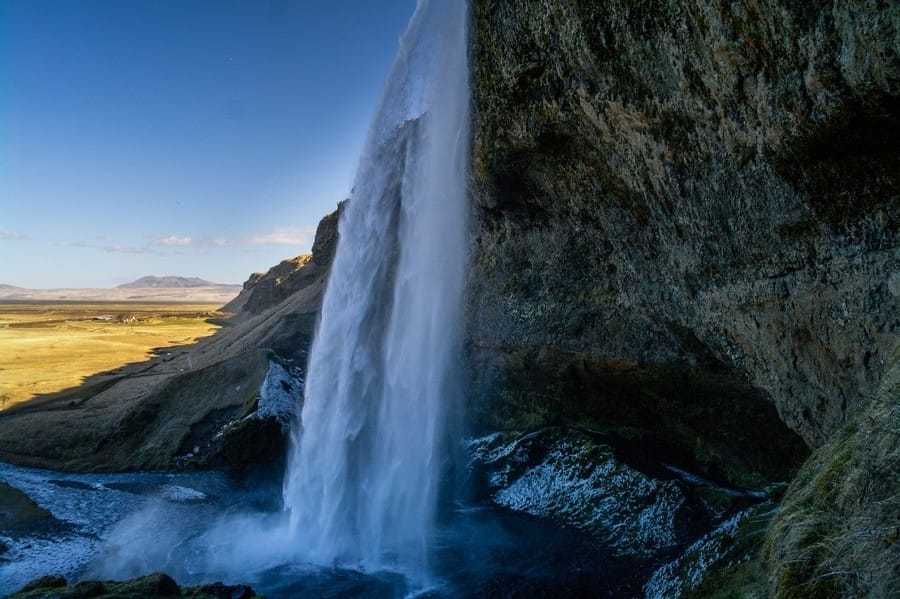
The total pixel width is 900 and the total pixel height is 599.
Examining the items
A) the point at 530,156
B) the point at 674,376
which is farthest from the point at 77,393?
the point at 674,376

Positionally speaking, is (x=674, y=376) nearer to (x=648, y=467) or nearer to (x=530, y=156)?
(x=648, y=467)

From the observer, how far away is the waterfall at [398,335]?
13852 millimetres

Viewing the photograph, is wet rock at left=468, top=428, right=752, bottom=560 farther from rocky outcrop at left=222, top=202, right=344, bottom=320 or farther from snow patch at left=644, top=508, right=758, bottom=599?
rocky outcrop at left=222, top=202, right=344, bottom=320

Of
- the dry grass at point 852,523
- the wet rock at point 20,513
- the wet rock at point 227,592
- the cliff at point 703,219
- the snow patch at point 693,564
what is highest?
the cliff at point 703,219

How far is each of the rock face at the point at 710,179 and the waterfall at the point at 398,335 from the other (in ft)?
11.5

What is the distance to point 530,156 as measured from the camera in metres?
11.4

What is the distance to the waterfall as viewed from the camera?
1385 centimetres

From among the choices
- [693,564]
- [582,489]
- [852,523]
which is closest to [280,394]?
[582,489]

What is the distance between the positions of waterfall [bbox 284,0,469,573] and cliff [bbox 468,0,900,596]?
7.19ft

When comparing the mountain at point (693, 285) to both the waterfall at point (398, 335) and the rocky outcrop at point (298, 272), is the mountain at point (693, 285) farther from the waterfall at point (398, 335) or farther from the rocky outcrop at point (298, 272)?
the rocky outcrop at point (298, 272)

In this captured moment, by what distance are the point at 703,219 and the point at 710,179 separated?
28.4 inches

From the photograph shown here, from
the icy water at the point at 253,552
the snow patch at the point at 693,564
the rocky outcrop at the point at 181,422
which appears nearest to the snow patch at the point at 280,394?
the rocky outcrop at the point at 181,422

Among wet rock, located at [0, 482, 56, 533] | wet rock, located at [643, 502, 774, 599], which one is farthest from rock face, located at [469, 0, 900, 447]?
wet rock, located at [0, 482, 56, 533]

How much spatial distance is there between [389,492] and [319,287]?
16.8 meters
